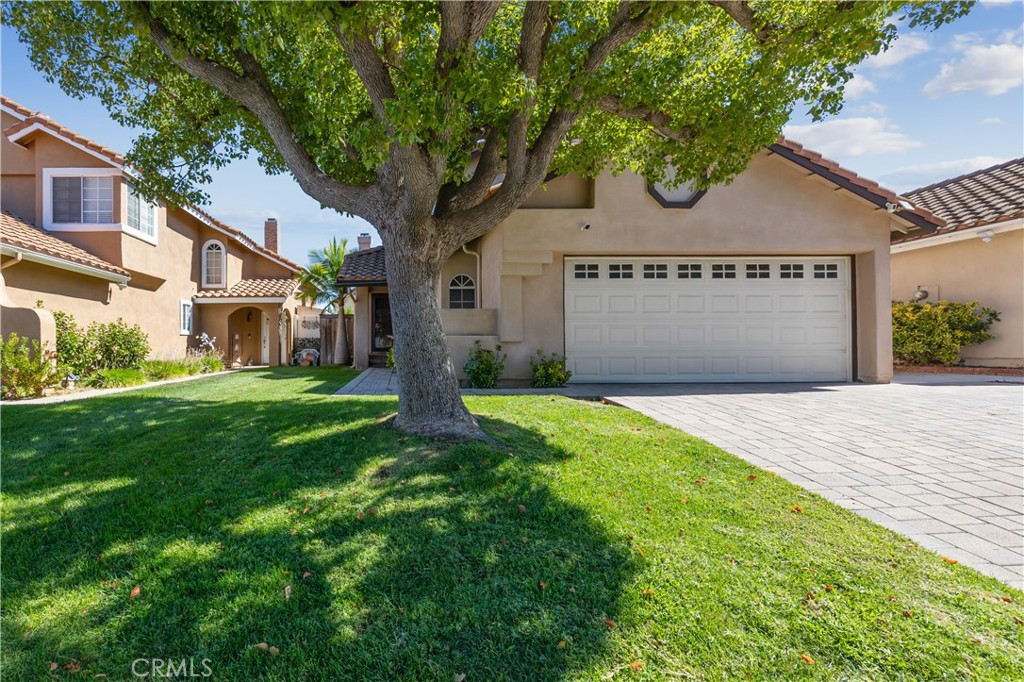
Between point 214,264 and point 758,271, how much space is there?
18861 mm

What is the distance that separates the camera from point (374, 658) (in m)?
2.25

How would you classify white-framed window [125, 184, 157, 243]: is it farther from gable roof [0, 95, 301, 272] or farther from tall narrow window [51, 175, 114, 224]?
gable roof [0, 95, 301, 272]

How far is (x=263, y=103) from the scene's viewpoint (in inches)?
199

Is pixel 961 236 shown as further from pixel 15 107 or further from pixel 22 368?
pixel 15 107

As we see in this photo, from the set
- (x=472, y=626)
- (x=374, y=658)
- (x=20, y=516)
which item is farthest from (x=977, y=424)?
(x=20, y=516)

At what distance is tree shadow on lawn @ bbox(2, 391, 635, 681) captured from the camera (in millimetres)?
2299

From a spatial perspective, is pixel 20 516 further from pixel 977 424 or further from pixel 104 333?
pixel 104 333

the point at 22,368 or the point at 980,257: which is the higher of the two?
the point at 980,257

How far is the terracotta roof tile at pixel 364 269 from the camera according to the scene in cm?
1603

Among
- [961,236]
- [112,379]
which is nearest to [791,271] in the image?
[961,236]

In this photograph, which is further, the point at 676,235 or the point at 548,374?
the point at 676,235

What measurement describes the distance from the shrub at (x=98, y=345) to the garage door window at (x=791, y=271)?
54.9ft

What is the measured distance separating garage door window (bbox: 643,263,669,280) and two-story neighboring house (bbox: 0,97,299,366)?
1012 centimetres

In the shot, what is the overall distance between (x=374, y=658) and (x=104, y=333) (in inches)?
580
